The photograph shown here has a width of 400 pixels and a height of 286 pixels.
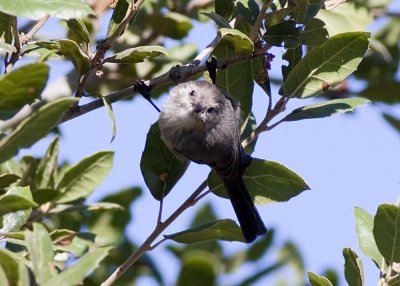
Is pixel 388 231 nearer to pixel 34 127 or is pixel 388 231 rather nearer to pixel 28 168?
pixel 34 127

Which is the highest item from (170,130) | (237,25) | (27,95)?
(27,95)

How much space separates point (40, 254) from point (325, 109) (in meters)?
1.56

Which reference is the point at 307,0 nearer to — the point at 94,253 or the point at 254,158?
the point at 254,158

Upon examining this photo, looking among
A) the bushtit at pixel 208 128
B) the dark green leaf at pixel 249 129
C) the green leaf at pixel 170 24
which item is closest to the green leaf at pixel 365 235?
the dark green leaf at pixel 249 129

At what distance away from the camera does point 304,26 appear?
10.4 feet

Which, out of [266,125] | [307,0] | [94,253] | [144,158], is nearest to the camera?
[94,253]

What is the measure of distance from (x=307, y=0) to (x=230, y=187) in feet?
3.04

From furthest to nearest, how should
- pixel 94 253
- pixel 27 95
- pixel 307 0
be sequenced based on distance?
1. pixel 307 0
2. pixel 27 95
3. pixel 94 253

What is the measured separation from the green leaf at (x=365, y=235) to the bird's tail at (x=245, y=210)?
0.63m

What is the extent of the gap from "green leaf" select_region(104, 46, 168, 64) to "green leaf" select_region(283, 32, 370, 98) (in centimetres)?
62

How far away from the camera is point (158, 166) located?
351 cm

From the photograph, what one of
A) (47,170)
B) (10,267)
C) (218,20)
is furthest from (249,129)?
(10,267)

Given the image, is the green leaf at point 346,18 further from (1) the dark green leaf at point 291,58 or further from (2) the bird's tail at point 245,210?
(2) the bird's tail at point 245,210

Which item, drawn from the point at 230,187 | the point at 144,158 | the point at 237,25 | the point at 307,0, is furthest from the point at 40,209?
the point at 307,0
